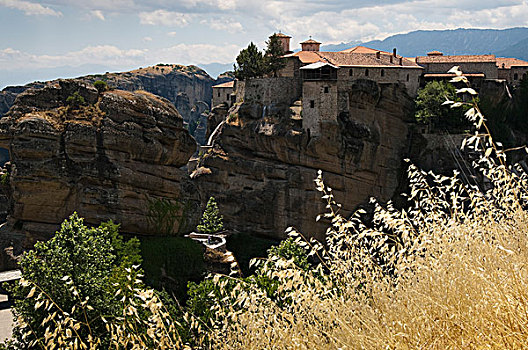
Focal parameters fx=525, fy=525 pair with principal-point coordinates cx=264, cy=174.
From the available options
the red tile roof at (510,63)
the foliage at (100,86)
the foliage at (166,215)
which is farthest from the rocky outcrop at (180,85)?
the foliage at (166,215)

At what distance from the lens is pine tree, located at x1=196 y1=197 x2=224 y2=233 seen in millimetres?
41188

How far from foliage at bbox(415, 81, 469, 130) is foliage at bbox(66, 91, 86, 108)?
30063 mm

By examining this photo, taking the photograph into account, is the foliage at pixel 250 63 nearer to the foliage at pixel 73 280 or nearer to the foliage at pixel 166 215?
the foliage at pixel 166 215

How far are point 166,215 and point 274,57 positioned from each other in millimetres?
25988

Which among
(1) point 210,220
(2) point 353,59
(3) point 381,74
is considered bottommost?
(1) point 210,220

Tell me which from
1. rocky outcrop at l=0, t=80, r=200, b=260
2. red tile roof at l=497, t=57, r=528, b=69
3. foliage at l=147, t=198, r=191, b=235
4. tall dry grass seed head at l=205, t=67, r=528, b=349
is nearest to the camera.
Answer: tall dry grass seed head at l=205, t=67, r=528, b=349

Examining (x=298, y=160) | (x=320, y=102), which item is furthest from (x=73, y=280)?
(x=320, y=102)

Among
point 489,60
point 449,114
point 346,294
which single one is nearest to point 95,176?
point 346,294

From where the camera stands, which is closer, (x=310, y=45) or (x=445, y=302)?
(x=445, y=302)

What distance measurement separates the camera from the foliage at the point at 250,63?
4700cm

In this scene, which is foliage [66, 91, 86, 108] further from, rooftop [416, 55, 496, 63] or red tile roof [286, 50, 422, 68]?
rooftop [416, 55, 496, 63]

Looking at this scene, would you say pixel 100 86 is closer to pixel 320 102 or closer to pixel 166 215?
pixel 166 215

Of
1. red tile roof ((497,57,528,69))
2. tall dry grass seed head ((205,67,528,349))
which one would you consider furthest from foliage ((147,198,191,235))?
red tile roof ((497,57,528,69))

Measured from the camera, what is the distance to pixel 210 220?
41938 mm
